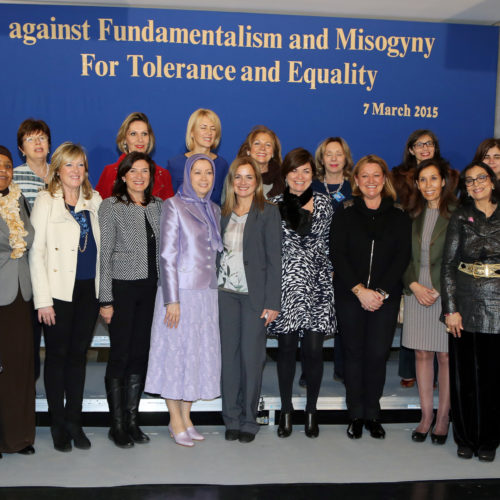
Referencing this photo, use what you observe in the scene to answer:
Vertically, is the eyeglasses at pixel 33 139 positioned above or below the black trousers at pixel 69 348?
above

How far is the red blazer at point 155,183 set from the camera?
A: 423 centimetres

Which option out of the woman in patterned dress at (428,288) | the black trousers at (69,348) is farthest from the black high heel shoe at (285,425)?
the black trousers at (69,348)

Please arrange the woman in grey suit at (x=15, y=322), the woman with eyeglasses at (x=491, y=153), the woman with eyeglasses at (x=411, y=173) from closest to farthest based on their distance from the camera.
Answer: the woman in grey suit at (x=15, y=322) < the woman with eyeglasses at (x=411, y=173) < the woman with eyeglasses at (x=491, y=153)

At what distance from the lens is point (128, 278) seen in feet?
11.6

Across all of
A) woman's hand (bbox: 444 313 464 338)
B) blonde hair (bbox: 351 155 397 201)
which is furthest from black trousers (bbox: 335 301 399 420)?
blonde hair (bbox: 351 155 397 201)

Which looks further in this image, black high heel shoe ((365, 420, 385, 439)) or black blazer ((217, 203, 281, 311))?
black high heel shoe ((365, 420, 385, 439))

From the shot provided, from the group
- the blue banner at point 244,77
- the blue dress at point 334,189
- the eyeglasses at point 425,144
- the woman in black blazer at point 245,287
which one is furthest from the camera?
the blue banner at point 244,77

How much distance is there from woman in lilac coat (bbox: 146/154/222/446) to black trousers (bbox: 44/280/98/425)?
0.39 metres

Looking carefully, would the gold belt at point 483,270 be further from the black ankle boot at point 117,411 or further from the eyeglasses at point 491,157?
the black ankle boot at point 117,411

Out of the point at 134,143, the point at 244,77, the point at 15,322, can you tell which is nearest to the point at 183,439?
the point at 15,322

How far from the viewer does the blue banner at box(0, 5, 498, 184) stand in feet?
18.1

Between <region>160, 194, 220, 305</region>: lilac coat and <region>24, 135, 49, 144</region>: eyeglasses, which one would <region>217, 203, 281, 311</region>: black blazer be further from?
<region>24, 135, 49, 144</region>: eyeglasses

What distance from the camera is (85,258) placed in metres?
3.53

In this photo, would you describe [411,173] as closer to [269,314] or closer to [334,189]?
[334,189]
